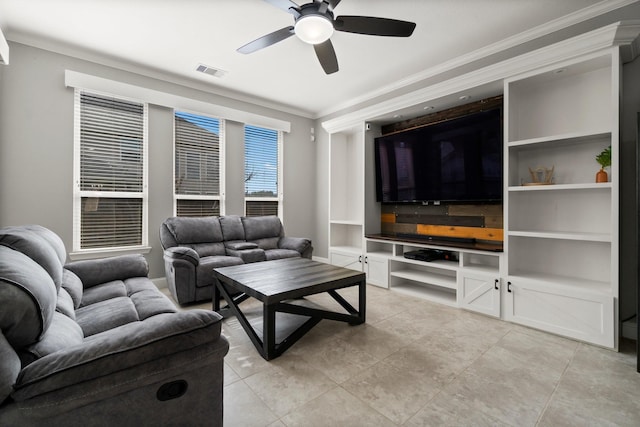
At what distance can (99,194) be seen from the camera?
11.5 feet

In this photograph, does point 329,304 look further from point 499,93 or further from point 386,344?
point 499,93

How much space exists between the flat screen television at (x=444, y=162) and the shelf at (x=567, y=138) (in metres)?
0.28

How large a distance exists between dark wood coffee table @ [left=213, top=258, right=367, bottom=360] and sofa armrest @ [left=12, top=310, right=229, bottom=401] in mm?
904

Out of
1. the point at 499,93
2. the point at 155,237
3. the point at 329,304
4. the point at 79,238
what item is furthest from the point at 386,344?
the point at 79,238

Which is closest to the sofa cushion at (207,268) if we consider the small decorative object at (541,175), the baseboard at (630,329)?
the small decorative object at (541,175)

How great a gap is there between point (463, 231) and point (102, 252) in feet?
14.6

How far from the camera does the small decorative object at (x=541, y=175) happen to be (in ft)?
9.29

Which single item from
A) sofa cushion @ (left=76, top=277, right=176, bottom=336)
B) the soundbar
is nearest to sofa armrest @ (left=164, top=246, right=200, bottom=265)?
sofa cushion @ (left=76, top=277, right=176, bottom=336)

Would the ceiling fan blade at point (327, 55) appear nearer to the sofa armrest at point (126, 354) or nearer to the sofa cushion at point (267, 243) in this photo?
the sofa armrest at point (126, 354)

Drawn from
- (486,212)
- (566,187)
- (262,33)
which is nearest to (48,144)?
(262,33)

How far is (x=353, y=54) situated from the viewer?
3342 mm

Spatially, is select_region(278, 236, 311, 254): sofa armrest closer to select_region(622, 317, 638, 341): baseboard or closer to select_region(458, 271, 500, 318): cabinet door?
select_region(458, 271, 500, 318): cabinet door

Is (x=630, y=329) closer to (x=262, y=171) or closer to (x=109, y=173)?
(x=262, y=171)

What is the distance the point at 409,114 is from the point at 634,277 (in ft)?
9.39
